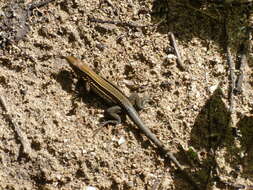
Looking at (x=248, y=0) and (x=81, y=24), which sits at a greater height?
(x=248, y=0)

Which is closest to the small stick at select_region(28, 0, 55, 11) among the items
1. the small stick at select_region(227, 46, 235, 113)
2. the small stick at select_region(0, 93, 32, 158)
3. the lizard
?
the lizard

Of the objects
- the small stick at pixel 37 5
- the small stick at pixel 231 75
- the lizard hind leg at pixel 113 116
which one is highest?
the small stick at pixel 37 5

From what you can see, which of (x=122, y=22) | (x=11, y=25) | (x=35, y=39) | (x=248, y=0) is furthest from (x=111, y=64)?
(x=248, y=0)

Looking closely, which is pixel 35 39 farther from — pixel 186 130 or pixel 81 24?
pixel 186 130

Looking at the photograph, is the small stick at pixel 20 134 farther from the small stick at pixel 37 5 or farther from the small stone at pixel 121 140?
the small stick at pixel 37 5

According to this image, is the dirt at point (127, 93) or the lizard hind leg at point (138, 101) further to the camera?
the lizard hind leg at point (138, 101)

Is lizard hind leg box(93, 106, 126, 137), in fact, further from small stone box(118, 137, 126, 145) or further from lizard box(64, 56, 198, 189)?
small stone box(118, 137, 126, 145)

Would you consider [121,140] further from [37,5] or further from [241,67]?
[37,5]

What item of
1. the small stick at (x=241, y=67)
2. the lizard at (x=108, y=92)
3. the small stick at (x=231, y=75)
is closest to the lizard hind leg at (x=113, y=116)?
the lizard at (x=108, y=92)

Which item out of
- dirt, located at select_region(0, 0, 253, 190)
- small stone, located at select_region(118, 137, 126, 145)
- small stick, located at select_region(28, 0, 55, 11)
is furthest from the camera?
small stick, located at select_region(28, 0, 55, 11)
